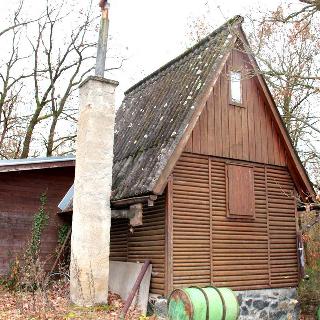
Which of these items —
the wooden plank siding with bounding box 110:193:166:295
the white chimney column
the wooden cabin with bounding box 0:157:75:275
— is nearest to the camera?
the white chimney column

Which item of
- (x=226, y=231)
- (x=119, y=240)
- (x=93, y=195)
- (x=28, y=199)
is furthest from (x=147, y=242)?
(x=28, y=199)

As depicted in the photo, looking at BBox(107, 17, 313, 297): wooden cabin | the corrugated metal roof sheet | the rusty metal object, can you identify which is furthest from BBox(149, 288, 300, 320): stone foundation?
the corrugated metal roof sheet

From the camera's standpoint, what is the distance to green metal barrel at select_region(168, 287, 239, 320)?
9250 mm

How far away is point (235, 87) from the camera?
12.8m

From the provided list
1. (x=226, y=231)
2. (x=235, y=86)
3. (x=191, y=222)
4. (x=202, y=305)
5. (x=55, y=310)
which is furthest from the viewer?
(x=235, y=86)

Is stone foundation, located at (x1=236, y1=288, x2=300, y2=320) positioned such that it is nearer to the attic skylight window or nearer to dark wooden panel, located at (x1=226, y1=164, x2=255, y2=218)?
dark wooden panel, located at (x1=226, y1=164, x2=255, y2=218)

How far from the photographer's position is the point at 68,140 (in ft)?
92.5

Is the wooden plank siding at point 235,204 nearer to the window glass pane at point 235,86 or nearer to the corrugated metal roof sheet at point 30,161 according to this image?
the window glass pane at point 235,86

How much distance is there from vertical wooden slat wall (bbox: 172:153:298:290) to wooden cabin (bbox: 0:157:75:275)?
5.24 m

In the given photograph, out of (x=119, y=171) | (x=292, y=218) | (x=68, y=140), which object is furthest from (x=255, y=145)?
(x=68, y=140)

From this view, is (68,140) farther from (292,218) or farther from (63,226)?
(292,218)

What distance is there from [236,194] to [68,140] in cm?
1800

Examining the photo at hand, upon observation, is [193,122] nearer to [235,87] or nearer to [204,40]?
[235,87]

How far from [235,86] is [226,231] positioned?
4112mm
